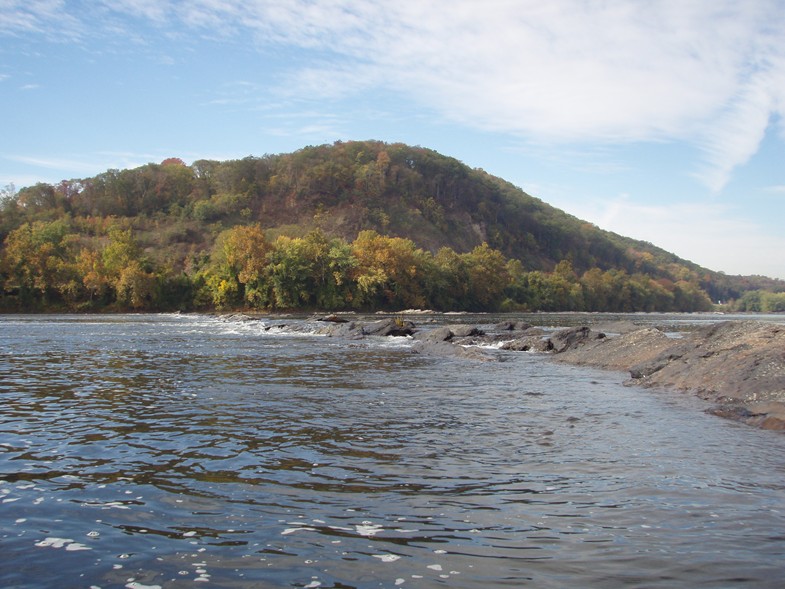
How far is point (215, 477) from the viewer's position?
8867 millimetres

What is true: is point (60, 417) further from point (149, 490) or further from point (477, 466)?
point (477, 466)

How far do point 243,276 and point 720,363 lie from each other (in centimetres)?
8762

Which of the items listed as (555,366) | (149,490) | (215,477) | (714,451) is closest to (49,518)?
(149,490)

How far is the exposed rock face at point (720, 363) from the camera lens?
48.8 feet

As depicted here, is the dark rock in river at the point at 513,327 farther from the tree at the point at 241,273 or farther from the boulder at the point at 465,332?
the tree at the point at 241,273

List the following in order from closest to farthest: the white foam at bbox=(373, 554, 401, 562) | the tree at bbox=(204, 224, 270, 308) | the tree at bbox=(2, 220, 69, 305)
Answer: the white foam at bbox=(373, 554, 401, 562), the tree at bbox=(2, 220, 69, 305), the tree at bbox=(204, 224, 270, 308)

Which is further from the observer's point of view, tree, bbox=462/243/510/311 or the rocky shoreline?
tree, bbox=462/243/510/311

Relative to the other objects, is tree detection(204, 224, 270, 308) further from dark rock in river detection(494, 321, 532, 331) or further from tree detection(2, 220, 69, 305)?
dark rock in river detection(494, 321, 532, 331)

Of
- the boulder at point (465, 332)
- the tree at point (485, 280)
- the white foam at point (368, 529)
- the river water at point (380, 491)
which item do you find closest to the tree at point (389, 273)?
the tree at point (485, 280)

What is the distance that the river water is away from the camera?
19.8ft

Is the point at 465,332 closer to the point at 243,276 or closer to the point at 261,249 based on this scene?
the point at 243,276

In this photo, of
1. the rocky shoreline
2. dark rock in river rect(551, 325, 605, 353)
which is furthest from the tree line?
dark rock in river rect(551, 325, 605, 353)

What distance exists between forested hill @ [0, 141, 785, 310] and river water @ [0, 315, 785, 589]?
86.4 m

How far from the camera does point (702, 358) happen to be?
67.1ft
